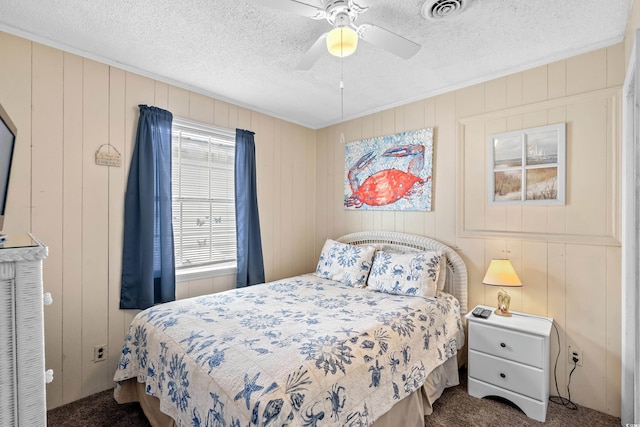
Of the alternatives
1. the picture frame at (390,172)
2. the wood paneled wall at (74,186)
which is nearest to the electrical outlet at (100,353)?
the wood paneled wall at (74,186)

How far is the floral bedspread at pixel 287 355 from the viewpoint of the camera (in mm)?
1336

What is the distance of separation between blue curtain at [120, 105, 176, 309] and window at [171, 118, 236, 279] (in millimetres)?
218

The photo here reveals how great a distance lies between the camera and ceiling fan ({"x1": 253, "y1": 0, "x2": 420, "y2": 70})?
5.00 ft

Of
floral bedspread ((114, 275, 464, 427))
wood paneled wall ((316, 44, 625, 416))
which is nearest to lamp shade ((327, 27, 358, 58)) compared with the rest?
floral bedspread ((114, 275, 464, 427))

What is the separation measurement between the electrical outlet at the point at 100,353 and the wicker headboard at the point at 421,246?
8.16ft

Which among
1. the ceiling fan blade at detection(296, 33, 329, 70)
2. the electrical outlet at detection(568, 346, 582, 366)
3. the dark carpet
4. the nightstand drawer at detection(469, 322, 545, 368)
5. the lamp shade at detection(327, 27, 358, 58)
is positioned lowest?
the dark carpet

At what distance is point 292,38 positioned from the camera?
208 cm

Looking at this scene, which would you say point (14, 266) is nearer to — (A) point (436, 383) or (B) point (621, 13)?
(A) point (436, 383)

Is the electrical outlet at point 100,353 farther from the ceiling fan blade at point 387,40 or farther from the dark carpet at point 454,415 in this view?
the ceiling fan blade at point 387,40

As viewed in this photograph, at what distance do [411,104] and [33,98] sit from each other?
3.18m

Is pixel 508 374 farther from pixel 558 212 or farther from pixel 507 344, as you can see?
pixel 558 212

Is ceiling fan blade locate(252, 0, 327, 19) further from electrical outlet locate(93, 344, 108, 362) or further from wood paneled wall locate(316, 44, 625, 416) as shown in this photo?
electrical outlet locate(93, 344, 108, 362)

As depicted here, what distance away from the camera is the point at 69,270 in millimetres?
2244

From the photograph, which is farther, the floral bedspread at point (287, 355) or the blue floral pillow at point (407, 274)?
the blue floral pillow at point (407, 274)
